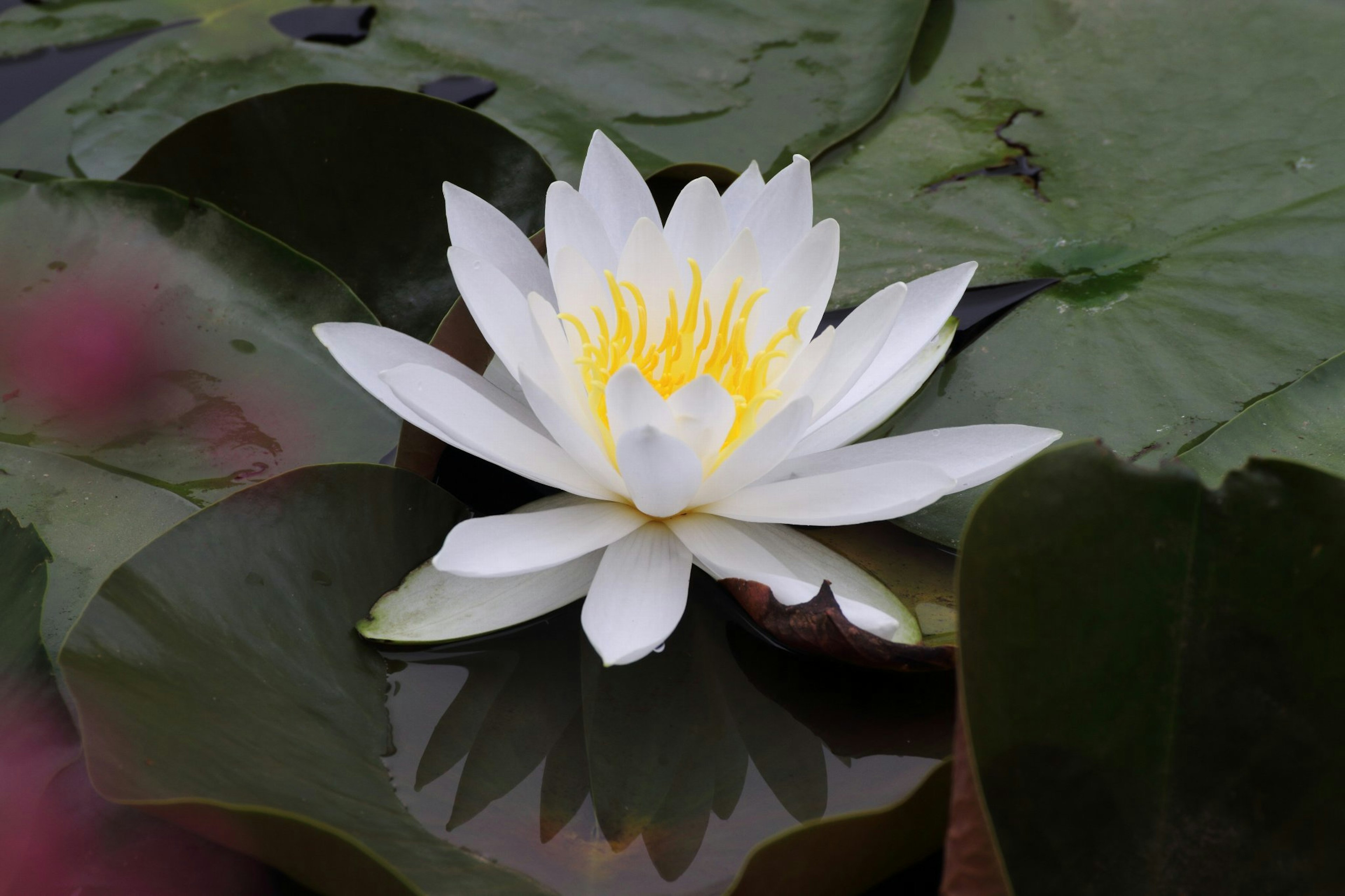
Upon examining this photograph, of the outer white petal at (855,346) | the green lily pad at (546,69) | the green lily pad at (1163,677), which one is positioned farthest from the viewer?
the green lily pad at (546,69)

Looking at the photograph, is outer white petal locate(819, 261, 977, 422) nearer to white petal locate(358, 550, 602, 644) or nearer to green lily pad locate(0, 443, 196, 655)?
white petal locate(358, 550, 602, 644)

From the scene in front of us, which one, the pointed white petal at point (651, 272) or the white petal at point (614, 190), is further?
the white petal at point (614, 190)

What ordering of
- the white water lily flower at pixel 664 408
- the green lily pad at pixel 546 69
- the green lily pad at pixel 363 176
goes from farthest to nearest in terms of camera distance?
the green lily pad at pixel 546 69 → the green lily pad at pixel 363 176 → the white water lily flower at pixel 664 408

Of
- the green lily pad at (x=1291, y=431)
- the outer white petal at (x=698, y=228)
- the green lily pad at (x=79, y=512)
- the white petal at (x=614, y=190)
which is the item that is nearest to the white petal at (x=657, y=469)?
the outer white petal at (x=698, y=228)

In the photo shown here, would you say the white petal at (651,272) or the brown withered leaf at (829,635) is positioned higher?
the white petal at (651,272)

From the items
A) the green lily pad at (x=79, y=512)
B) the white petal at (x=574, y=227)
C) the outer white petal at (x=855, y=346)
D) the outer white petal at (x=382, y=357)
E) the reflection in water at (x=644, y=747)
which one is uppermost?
the white petal at (x=574, y=227)

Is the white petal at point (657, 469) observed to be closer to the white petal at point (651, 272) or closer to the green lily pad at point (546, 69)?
the white petal at point (651, 272)

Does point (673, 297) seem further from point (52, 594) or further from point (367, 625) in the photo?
point (52, 594)
